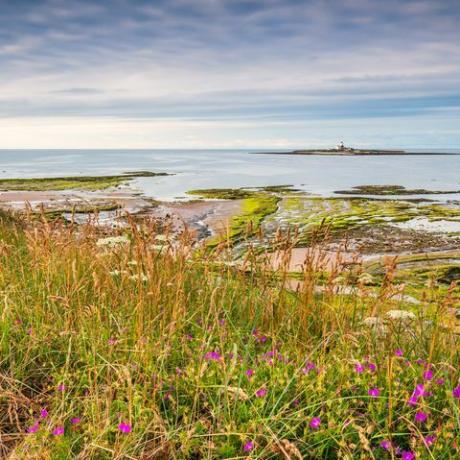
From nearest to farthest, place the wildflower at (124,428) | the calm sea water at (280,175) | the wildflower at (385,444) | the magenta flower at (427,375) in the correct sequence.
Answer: the wildflower at (385,444), the wildflower at (124,428), the magenta flower at (427,375), the calm sea water at (280,175)

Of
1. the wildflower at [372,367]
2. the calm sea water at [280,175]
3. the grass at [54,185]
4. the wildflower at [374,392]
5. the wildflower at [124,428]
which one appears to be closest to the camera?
the wildflower at [124,428]

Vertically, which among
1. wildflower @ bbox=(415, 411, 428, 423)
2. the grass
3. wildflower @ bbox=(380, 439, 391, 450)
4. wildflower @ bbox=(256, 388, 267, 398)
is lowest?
the grass

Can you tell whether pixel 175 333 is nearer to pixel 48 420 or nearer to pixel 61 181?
pixel 48 420

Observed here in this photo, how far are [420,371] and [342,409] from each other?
2.52 feet

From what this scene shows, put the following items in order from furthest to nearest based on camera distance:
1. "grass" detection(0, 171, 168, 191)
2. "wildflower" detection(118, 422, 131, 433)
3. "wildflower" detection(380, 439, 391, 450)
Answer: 1. "grass" detection(0, 171, 168, 191)
2. "wildflower" detection(118, 422, 131, 433)
3. "wildflower" detection(380, 439, 391, 450)

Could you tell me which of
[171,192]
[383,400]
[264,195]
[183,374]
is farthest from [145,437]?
[171,192]

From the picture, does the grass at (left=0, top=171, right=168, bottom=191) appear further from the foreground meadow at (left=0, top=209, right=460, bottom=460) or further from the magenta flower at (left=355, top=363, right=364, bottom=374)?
the magenta flower at (left=355, top=363, right=364, bottom=374)

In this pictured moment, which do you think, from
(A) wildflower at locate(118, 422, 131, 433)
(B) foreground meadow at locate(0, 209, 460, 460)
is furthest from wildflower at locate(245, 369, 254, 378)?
(A) wildflower at locate(118, 422, 131, 433)

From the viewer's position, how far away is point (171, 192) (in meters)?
34.8

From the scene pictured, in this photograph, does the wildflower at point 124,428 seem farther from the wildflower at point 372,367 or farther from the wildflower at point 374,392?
the wildflower at point 372,367

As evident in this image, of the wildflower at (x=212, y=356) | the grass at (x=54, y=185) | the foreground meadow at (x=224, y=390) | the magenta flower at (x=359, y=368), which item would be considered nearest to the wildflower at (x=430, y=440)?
the foreground meadow at (x=224, y=390)

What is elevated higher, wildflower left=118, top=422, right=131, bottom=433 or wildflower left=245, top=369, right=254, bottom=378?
wildflower left=245, top=369, right=254, bottom=378

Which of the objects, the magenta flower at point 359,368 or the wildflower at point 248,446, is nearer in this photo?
the wildflower at point 248,446

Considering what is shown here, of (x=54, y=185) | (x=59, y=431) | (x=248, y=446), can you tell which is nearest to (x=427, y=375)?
(x=248, y=446)
